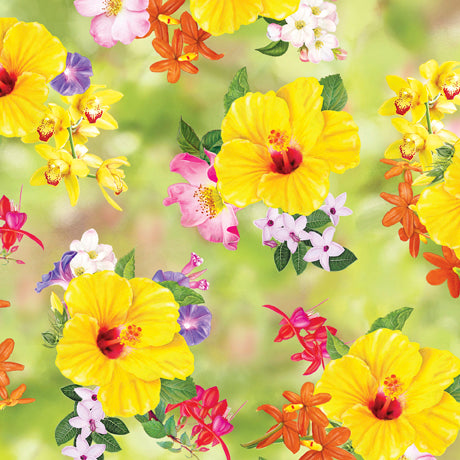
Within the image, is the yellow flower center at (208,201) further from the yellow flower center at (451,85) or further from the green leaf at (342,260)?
the yellow flower center at (451,85)

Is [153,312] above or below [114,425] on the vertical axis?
above

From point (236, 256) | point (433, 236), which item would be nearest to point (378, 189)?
point (433, 236)

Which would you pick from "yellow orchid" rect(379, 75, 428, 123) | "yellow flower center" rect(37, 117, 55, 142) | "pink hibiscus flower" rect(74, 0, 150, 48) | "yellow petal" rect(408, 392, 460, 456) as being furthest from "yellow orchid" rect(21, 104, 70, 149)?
"yellow petal" rect(408, 392, 460, 456)

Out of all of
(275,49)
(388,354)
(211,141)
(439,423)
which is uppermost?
(275,49)

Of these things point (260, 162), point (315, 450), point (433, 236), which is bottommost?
Result: point (315, 450)

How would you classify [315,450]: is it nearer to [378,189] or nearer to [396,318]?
[396,318]

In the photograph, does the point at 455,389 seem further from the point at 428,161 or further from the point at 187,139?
the point at 187,139

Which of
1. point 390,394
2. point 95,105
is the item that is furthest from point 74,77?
point 390,394

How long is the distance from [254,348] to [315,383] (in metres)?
0.10

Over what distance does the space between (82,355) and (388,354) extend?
0.42 meters

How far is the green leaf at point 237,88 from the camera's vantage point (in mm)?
752

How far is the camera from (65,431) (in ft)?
2.58

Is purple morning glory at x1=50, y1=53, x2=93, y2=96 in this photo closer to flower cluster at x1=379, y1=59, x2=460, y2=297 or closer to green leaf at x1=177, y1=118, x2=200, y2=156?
green leaf at x1=177, y1=118, x2=200, y2=156

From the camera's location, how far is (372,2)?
2.47 ft
